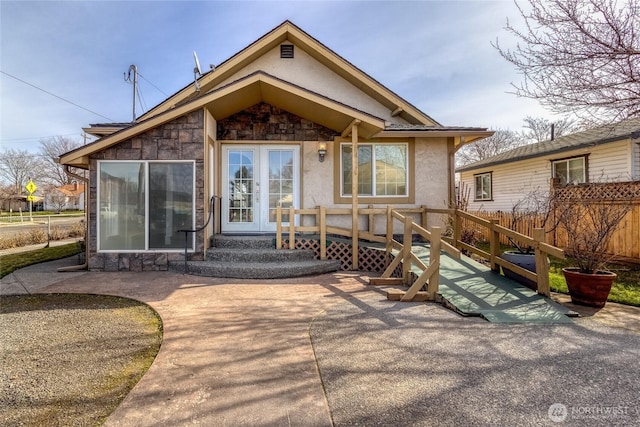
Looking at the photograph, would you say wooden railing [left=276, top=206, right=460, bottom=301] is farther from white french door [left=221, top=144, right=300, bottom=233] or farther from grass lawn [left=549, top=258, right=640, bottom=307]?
grass lawn [left=549, top=258, right=640, bottom=307]

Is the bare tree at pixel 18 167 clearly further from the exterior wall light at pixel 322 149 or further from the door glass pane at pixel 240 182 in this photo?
the exterior wall light at pixel 322 149

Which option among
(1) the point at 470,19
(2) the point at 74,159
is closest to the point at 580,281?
(1) the point at 470,19

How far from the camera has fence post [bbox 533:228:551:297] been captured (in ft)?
16.1

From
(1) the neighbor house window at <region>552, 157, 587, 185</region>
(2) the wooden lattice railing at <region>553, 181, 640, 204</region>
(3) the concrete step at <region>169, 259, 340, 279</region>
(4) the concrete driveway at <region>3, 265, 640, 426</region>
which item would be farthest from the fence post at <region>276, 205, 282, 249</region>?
(1) the neighbor house window at <region>552, 157, 587, 185</region>

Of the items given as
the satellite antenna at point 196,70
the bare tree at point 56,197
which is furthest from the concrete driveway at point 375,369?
the bare tree at point 56,197

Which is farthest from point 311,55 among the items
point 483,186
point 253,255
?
point 483,186

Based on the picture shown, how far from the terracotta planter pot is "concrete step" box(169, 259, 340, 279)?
430cm

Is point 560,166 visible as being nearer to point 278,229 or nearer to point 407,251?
point 407,251

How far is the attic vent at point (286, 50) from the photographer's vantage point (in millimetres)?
9070

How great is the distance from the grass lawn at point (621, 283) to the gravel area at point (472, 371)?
190 centimetres

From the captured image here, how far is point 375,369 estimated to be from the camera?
2834 millimetres

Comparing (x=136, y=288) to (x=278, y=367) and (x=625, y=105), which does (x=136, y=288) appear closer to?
(x=278, y=367)

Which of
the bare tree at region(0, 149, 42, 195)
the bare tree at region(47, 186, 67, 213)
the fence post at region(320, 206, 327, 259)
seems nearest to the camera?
the fence post at region(320, 206, 327, 259)

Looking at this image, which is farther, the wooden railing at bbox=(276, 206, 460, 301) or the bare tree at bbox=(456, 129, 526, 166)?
the bare tree at bbox=(456, 129, 526, 166)
